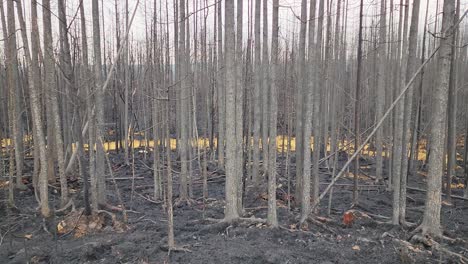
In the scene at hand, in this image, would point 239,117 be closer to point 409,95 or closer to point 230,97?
point 230,97

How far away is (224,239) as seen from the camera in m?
6.34

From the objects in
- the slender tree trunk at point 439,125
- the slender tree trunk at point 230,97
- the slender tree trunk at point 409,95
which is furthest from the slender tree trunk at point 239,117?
the slender tree trunk at point 439,125

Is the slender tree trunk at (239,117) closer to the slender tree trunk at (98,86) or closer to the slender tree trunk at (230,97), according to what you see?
the slender tree trunk at (230,97)

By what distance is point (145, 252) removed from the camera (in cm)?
561

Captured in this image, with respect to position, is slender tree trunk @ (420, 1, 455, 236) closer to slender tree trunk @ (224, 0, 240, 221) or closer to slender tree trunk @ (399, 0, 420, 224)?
slender tree trunk @ (399, 0, 420, 224)

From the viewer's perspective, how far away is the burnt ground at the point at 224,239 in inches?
218

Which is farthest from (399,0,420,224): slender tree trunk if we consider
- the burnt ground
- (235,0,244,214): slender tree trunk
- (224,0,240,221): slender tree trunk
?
(224,0,240,221): slender tree trunk

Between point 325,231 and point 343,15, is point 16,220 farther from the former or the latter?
point 343,15

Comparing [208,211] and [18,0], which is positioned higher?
[18,0]

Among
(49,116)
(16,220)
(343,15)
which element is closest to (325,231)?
(16,220)

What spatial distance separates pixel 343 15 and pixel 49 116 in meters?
9.81

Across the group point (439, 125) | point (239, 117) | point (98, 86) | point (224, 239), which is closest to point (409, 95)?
point (439, 125)

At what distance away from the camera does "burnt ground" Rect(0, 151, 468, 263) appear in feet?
18.1

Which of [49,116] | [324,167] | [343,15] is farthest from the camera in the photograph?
[324,167]
